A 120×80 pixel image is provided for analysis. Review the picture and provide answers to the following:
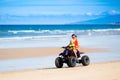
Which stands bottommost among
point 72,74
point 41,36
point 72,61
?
point 72,74

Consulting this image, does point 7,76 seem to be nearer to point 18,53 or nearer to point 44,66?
point 44,66

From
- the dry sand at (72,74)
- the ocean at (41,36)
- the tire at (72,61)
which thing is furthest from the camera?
the ocean at (41,36)

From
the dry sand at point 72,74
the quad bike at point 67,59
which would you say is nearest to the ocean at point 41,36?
the quad bike at point 67,59

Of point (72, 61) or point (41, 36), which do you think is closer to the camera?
point (72, 61)

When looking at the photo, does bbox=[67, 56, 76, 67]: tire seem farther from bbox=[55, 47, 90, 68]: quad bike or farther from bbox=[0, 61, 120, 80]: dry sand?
bbox=[0, 61, 120, 80]: dry sand

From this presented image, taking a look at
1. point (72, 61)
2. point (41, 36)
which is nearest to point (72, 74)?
point (72, 61)

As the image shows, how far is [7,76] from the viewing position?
9.72 meters

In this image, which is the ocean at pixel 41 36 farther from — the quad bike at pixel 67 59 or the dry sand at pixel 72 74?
the dry sand at pixel 72 74

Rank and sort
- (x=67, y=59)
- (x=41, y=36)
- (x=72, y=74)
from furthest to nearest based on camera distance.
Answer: (x=41, y=36) → (x=67, y=59) → (x=72, y=74)

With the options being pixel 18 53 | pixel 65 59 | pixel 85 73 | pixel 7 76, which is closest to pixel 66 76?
pixel 85 73

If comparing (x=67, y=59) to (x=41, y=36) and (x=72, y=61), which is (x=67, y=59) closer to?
(x=72, y=61)

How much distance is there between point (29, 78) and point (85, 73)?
1356mm

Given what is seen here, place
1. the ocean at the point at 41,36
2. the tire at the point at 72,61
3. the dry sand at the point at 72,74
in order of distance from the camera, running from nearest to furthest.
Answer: the dry sand at the point at 72,74 → the tire at the point at 72,61 → the ocean at the point at 41,36

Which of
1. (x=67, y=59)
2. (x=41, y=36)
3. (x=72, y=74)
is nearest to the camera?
(x=72, y=74)
